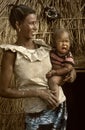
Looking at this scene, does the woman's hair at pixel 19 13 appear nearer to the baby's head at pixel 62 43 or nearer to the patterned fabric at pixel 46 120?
the baby's head at pixel 62 43

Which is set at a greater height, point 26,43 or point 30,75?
point 26,43

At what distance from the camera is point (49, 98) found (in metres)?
2.91

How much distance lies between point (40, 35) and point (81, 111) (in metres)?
1.50

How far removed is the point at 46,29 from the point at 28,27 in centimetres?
130

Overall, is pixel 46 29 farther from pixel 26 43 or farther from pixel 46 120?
pixel 46 120

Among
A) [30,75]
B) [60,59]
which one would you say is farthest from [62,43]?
[30,75]

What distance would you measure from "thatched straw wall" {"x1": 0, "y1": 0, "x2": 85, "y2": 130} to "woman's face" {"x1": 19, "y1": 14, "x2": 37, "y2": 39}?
115cm

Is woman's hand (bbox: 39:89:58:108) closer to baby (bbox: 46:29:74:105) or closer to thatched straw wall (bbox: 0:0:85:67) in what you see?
baby (bbox: 46:29:74:105)

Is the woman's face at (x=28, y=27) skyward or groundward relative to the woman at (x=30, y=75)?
skyward

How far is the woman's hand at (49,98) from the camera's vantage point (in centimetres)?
290

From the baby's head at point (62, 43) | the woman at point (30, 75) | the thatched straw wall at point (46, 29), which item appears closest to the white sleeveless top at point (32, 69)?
the woman at point (30, 75)

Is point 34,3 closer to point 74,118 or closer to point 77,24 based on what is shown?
point 77,24

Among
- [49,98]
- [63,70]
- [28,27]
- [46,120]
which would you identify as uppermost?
[28,27]

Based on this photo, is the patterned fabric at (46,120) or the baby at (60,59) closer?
the patterned fabric at (46,120)
